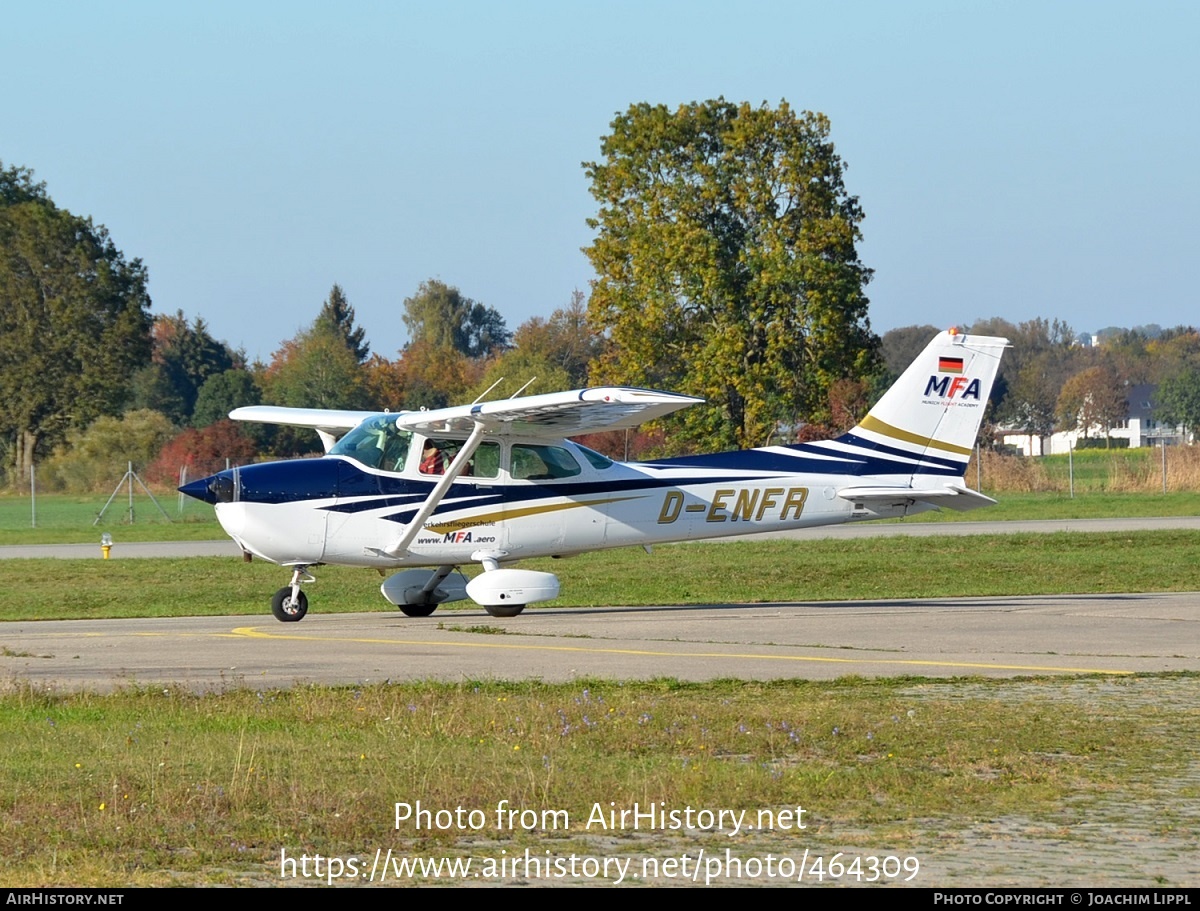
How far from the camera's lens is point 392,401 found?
95.0m

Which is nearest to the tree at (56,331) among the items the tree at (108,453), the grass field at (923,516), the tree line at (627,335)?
the tree line at (627,335)

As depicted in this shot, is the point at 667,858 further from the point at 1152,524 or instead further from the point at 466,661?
the point at 1152,524

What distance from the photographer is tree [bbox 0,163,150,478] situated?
7569 cm

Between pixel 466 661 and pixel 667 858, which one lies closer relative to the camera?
pixel 667 858

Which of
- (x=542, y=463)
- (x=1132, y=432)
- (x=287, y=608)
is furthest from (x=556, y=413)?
(x=1132, y=432)

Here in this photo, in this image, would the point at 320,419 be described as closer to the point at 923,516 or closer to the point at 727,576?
the point at 727,576

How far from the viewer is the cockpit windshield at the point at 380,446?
18562 mm

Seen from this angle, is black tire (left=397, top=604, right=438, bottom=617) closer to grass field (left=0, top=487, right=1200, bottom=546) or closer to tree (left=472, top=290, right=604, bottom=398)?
grass field (left=0, top=487, right=1200, bottom=546)

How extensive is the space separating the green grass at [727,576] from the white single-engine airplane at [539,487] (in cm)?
220

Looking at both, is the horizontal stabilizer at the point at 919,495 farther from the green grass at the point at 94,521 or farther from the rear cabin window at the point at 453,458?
the green grass at the point at 94,521

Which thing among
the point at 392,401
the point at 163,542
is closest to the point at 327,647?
the point at 163,542

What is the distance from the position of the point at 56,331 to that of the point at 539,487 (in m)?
62.2

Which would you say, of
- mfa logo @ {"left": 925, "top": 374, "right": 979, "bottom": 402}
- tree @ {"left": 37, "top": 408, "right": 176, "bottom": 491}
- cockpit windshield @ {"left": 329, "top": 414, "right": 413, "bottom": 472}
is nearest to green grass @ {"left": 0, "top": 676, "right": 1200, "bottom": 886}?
cockpit windshield @ {"left": 329, "top": 414, "right": 413, "bottom": 472}
